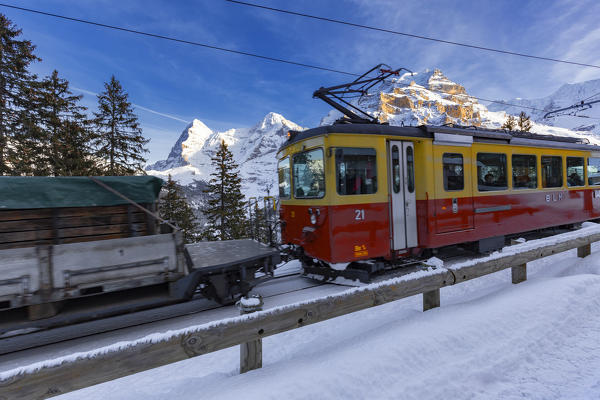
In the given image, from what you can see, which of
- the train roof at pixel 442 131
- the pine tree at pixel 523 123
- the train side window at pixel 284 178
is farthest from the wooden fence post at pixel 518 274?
the pine tree at pixel 523 123

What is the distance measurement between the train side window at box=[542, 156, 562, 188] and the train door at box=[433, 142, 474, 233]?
3.24 metres

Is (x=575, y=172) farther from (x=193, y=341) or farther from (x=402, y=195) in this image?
(x=193, y=341)

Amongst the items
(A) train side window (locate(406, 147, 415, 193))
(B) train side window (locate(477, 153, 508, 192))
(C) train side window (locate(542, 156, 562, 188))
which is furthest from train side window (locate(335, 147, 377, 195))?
(C) train side window (locate(542, 156, 562, 188))

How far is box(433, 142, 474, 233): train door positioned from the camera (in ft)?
20.1

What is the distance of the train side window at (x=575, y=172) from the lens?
8758mm

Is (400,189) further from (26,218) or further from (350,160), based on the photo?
(26,218)

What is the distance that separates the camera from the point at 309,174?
5762 millimetres

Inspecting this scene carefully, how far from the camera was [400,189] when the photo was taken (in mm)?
5879

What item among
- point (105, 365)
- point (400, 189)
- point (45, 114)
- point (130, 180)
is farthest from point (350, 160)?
point (45, 114)

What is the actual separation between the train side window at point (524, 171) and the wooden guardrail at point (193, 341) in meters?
5.27

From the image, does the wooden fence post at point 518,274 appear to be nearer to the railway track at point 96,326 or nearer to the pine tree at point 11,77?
the railway track at point 96,326

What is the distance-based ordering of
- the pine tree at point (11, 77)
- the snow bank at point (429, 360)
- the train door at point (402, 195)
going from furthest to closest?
the pine tree at point (11, 77)
the train door at point (402, 195)
the snow bank at point (429, 360)

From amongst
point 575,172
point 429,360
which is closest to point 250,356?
point 429,360

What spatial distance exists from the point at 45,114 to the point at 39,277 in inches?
707
